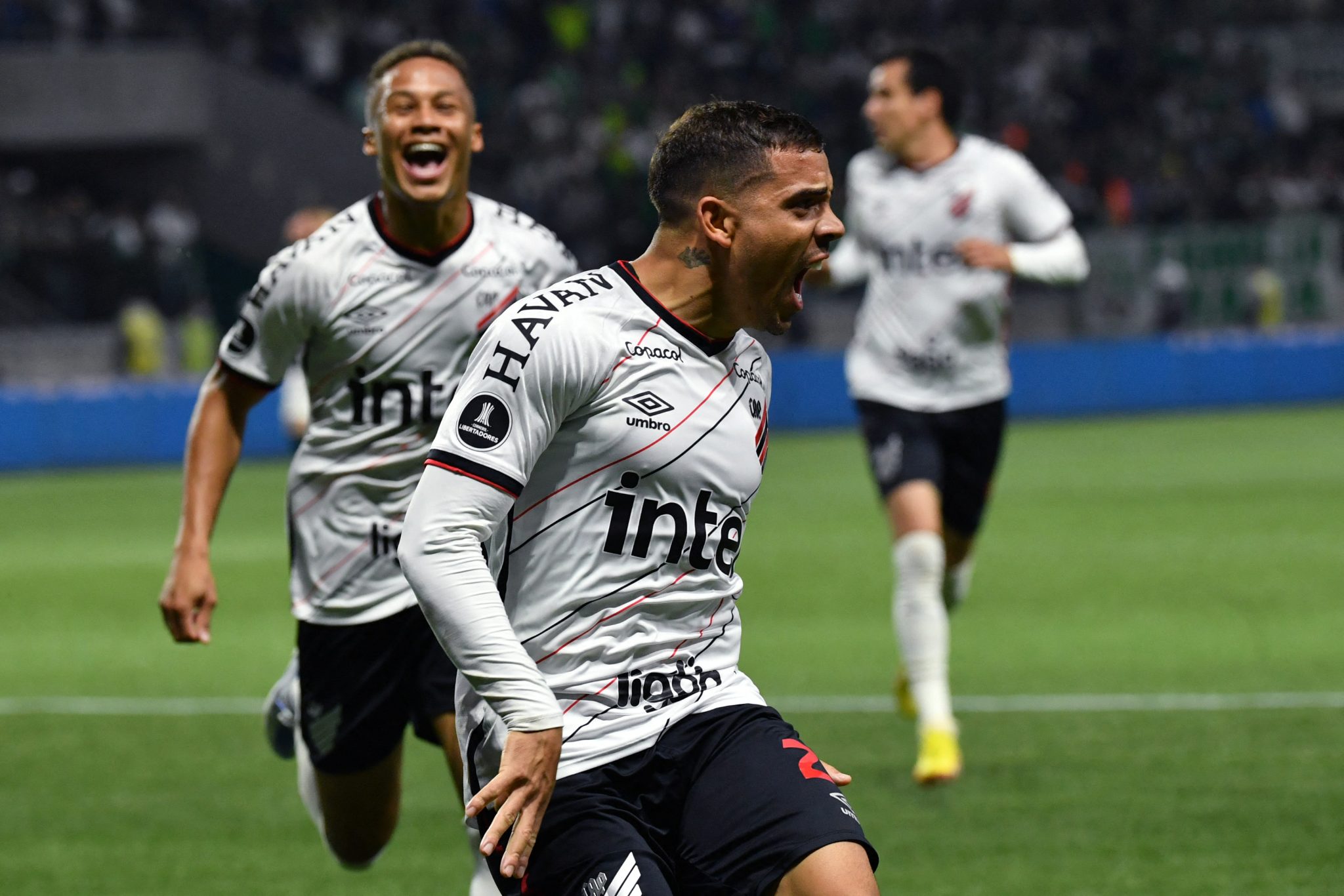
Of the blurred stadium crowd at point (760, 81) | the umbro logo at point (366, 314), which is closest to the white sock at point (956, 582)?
the umbro logo at point (366, 314)

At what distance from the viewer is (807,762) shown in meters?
3.60

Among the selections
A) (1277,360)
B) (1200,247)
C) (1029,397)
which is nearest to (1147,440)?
(1029,397)

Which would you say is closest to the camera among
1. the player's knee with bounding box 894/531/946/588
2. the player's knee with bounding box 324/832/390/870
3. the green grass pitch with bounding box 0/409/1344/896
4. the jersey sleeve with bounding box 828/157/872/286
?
the player's knee with bounding box 324/832/390/870

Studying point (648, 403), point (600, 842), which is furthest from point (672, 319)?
point (600, 842)

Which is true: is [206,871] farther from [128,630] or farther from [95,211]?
[95,211]

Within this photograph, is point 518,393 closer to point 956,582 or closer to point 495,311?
point 495,311

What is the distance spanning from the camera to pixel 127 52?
30750mm

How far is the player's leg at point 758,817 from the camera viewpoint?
336 centimetres

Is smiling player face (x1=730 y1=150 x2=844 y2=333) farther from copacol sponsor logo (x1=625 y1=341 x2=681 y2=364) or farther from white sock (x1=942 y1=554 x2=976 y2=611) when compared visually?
white sock (x1=942 y1=554 x2=976 y2=611)

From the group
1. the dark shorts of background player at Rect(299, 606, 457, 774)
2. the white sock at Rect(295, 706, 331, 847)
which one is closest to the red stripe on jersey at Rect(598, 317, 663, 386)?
the dark shorts of background player at Rect(299, 606, 457, 774)

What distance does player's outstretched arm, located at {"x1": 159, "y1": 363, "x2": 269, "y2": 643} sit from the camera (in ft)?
16.0

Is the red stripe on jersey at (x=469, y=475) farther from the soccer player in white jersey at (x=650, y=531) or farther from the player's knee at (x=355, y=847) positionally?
the player's knee at (x=355, y=847)

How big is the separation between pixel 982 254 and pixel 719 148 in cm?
409

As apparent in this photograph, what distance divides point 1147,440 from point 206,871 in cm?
1815
